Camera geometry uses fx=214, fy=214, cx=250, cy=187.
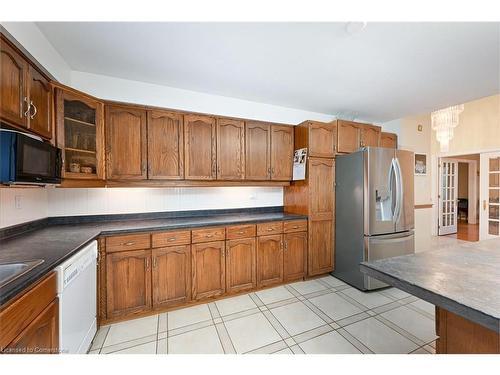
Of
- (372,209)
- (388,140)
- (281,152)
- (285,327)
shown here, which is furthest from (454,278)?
(388,140)

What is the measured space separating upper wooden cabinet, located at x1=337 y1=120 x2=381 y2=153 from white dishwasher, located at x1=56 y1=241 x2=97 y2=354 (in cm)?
300

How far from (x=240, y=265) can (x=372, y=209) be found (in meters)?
1.69

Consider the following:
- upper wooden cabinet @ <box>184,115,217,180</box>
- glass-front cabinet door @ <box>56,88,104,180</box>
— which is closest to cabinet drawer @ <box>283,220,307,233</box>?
upper wooden cabinet @ <box>184,115,217,180</box>

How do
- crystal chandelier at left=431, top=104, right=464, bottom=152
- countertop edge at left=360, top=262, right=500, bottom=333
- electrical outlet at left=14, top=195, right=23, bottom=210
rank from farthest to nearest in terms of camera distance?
crystal chandelier at left=431, top=104, right=464, bottom=152, electrical outlet at left=14, top=195, right=23, bottom=210, countertop edge at left=360, top=262, right=500, bottom=333

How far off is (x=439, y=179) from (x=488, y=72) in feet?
13.7

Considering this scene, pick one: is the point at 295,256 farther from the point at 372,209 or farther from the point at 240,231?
the point at 372,209

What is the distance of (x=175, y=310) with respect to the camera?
2.16 meters

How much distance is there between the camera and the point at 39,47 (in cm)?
162

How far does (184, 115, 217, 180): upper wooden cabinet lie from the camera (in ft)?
7.97

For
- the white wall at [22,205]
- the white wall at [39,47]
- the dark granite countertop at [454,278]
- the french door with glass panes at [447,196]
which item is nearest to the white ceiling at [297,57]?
the white wall at [39,47]

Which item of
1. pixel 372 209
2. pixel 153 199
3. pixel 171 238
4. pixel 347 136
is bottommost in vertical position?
pixel 171 238

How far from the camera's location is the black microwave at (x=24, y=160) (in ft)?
3.78

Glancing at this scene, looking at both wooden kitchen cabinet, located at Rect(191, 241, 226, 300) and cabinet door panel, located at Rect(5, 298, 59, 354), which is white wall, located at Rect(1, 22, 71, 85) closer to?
cabinet door panel, located at Rect(5, 298, 59, 354)
